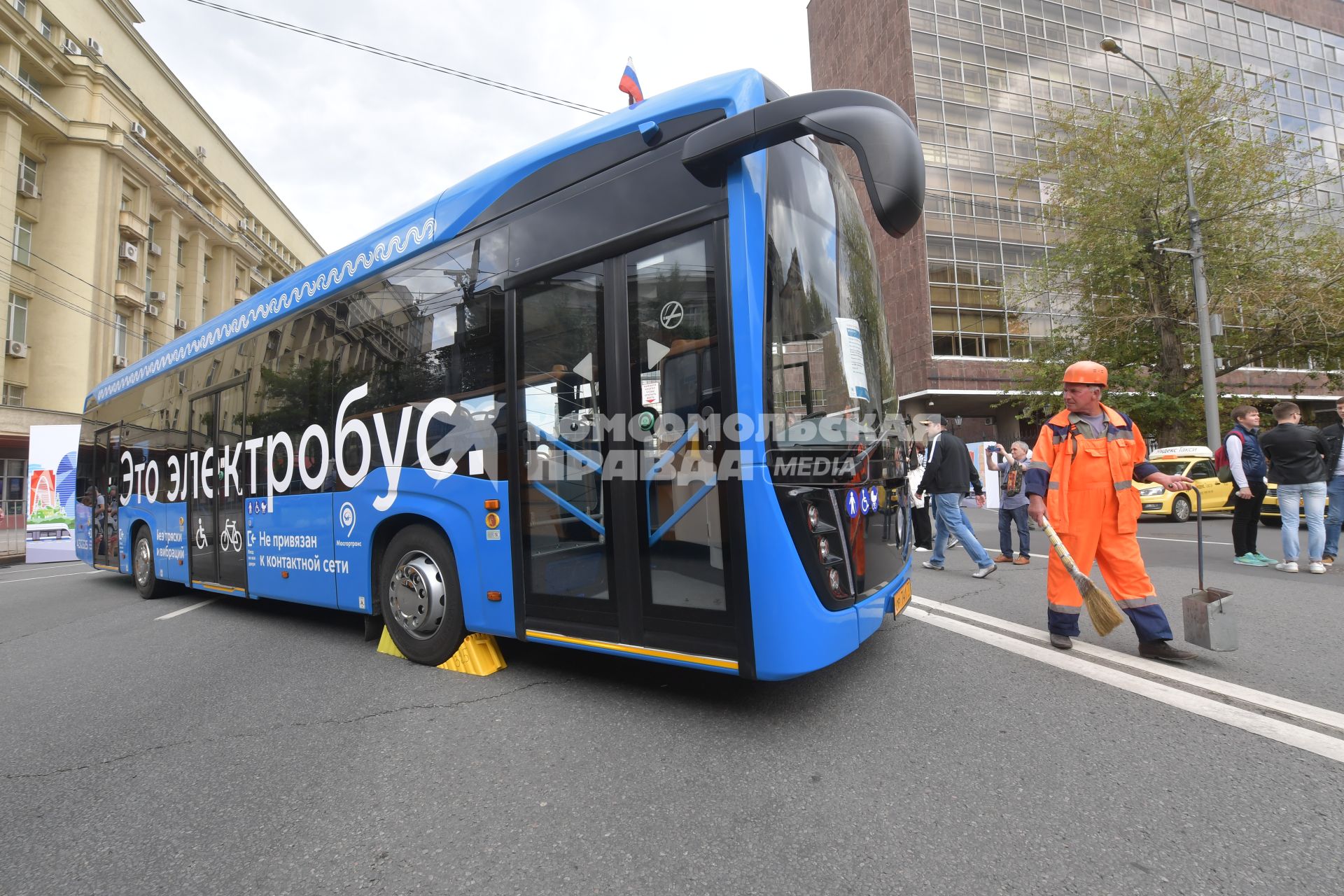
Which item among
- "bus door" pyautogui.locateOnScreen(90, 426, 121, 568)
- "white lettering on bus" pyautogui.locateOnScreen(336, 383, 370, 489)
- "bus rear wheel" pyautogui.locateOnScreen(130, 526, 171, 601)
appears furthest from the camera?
"bus door" pyautogui.locateOnScreen(90, 426, 121, 568)

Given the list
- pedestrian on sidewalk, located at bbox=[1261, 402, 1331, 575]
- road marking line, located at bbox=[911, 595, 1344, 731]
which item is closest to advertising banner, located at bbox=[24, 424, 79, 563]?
road marking line, located at bbox=[911, 595, 1344, 731]

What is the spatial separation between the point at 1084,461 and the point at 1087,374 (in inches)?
21.1

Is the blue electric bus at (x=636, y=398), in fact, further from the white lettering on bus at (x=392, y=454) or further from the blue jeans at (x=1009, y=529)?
the blue jeans at (x=1009, y=529)

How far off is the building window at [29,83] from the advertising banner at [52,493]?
19651 millimetres

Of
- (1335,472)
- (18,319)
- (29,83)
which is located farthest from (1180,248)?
(29,83)

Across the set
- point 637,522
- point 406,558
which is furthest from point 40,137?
point 637,522

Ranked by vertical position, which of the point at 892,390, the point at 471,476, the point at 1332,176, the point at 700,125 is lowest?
the point at 471,476

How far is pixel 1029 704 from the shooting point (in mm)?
3092

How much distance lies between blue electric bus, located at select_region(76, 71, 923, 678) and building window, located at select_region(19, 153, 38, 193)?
3054cm

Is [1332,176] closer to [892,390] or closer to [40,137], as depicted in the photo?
[892,390]

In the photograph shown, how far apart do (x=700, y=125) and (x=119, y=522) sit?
9.71 metres

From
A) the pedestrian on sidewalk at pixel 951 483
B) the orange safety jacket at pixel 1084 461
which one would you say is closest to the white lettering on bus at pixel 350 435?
the orange safety jacket at pixel 1084 461

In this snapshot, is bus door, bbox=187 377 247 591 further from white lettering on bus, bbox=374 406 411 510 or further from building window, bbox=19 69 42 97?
building window, bbox=19 69 42 97

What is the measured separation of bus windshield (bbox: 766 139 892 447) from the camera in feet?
9.47
